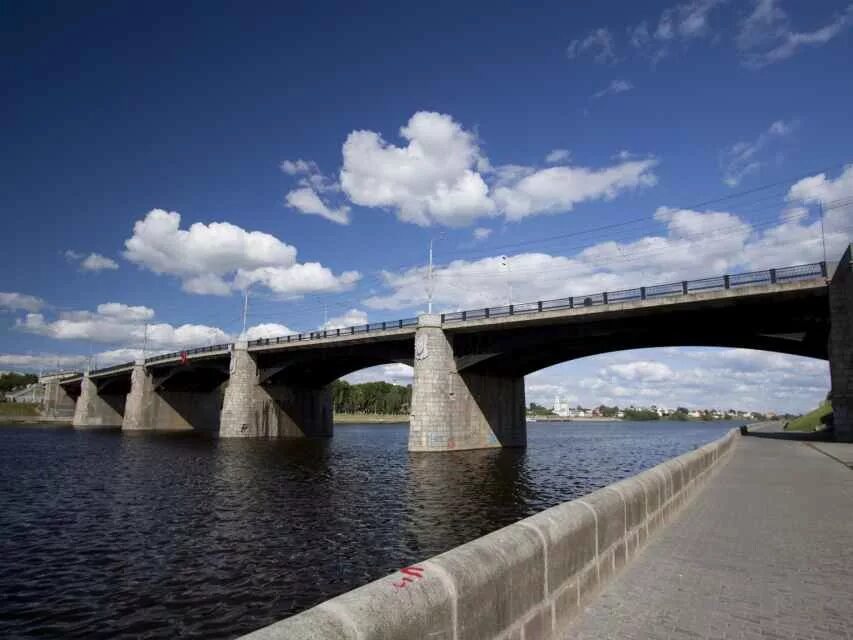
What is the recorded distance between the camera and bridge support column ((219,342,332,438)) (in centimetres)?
7131

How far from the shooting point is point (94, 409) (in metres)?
112

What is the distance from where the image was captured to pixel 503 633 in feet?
15.2

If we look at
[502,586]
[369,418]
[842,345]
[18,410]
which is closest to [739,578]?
[502,586]

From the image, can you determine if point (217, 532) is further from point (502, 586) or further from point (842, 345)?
point (842, 345)

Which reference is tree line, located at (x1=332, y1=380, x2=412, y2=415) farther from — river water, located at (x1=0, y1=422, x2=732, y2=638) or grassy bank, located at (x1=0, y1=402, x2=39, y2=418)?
river water, located at (x1=0, y1=422, x2=732, y2=638)

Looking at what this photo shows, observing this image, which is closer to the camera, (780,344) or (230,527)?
(230,527)

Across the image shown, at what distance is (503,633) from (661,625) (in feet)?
8.13

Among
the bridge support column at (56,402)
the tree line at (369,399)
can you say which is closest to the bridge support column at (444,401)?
the bridge support column at (56,402)

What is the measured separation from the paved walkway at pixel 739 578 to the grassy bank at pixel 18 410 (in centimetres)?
15071

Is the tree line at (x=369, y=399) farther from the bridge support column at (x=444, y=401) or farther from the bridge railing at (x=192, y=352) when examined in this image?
the bridge support column at (x=444, y=401)

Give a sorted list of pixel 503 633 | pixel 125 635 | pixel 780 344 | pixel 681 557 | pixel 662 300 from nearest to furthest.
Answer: pixel 503 633, pixel 681 557, pixel 125 635, pixel 662 300, pixel 780 344

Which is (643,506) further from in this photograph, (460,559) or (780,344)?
(780,344)

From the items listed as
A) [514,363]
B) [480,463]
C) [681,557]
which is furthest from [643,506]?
[514,363]

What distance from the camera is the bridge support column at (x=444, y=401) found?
48.1 metres
